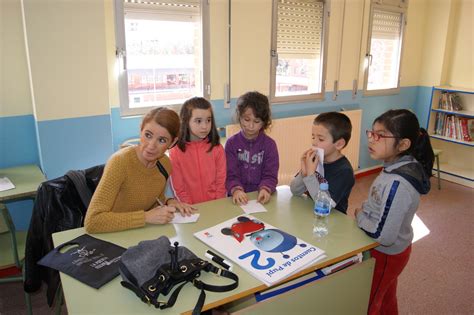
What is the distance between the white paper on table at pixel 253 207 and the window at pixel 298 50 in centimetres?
215

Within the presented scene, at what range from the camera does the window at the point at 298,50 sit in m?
3.72

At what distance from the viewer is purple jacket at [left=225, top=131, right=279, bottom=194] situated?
2.20m

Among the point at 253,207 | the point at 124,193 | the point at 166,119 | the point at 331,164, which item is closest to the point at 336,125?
the point at 331,164

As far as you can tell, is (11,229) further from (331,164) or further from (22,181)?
(331,164)

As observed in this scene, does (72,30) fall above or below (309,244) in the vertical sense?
above

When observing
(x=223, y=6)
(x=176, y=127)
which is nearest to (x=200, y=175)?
(x=176, y=127)

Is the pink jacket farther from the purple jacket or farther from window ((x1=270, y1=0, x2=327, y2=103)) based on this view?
window ((x1=270, y1=0, x2=327, y2=103))

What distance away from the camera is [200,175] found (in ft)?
6.90

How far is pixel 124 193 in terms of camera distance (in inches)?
66.6

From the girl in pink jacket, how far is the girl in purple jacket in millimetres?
103

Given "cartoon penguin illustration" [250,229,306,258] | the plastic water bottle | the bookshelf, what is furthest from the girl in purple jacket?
the bookshelf

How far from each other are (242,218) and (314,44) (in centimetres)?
297

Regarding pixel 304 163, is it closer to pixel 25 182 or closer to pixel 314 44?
pixel 25 182

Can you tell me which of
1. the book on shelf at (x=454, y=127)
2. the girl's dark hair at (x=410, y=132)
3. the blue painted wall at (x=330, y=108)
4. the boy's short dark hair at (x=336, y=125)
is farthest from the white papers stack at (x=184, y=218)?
the book on shelf at (x=454, y=127)
